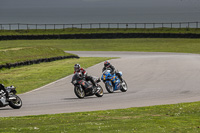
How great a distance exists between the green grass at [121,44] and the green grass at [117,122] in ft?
137

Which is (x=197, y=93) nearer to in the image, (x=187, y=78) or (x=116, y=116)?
(x=187, y=78)

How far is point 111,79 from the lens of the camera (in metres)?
21.2

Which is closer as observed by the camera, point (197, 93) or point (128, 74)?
point (197, 93)

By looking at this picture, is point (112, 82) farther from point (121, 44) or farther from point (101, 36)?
point (101, 36)

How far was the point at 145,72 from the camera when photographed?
1160 inches

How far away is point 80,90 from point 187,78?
30.5 ft

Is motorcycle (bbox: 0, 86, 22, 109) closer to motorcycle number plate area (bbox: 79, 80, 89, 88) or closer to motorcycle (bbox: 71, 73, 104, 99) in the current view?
motorcycle (bbox: 71, 73, 104, 99)

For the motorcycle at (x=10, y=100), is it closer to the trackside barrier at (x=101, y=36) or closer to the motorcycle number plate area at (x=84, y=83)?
the motorcycle number plate area at (x=84, y=83)

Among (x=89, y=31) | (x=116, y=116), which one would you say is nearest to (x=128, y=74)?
(x=116, y=116)

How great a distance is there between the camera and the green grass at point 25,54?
121ft

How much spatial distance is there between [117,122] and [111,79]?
9.64m

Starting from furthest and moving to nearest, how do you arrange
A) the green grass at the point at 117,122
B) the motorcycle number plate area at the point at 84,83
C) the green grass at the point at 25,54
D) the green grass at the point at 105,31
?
1. the green grass at the point at 105,31
2. the green grass at the point at 25,54
3. the motorcycle number plate area at the point at 84,83
4. the green grass at the point at 117,122

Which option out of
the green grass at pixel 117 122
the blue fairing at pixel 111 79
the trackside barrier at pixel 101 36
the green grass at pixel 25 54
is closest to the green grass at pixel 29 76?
the green grass at pixel 25 54

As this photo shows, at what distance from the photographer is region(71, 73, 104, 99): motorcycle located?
18.8 meters
